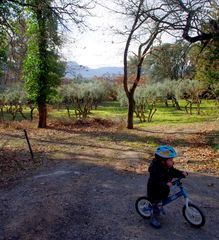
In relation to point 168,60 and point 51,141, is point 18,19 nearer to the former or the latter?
point 51,141

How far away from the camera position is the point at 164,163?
19.2ft

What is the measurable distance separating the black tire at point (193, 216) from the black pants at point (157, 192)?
46 centimetres

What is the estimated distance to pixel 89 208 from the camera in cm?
697

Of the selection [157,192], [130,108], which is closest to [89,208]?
[157,192]

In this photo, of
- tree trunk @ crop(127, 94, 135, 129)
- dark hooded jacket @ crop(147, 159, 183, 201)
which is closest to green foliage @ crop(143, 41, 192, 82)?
tree trunk @ crop(127, 94, 135, 129)

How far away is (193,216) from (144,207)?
0.91 metres

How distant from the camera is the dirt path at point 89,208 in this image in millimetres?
5781

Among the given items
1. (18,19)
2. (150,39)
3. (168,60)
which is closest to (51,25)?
(18,19)

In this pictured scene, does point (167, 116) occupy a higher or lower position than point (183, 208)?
lower

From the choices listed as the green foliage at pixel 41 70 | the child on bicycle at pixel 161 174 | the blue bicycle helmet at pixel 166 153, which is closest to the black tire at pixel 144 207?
the child on bicycle at pixel 161 174

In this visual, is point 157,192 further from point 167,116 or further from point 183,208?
point 167,116

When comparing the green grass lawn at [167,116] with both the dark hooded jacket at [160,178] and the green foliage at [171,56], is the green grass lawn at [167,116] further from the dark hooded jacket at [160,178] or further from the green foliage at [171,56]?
the dark hooded jacket at [160,178]

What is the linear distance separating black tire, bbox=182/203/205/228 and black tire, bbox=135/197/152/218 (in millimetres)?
664

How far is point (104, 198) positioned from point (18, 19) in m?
9.95
